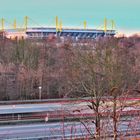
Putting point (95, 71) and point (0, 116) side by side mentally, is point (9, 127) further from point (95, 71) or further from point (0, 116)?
point (95, 71)

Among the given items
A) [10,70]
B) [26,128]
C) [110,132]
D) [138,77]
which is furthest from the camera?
[10,70]

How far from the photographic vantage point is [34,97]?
37031mm

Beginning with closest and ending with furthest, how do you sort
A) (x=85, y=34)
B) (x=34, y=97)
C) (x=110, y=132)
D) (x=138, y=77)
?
(x=110, y=132)
(x=138, y=77)
(x=34, y=97)
(x=85, y=34)

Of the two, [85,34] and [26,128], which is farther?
[85,34]

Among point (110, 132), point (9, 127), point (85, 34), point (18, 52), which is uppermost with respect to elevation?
point (85, 34)

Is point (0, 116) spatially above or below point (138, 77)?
below

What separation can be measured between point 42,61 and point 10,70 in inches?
137

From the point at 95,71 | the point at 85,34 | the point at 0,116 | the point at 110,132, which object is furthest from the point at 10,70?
the point at 85,34

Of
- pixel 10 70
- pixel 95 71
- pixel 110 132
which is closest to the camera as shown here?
pixel 110 132

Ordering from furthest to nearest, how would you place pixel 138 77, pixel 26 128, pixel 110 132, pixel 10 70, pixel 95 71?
pixel 10 70
pixel 138 77
pixel 26 128
pixel 95 71
pixel 110 132

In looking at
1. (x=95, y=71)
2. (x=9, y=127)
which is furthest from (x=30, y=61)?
(x=95, y=71)

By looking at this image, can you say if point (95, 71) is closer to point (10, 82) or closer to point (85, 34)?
point (10, 82)

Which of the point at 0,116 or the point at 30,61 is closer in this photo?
the point at 0,116

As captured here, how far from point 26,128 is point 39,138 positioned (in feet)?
13.0
